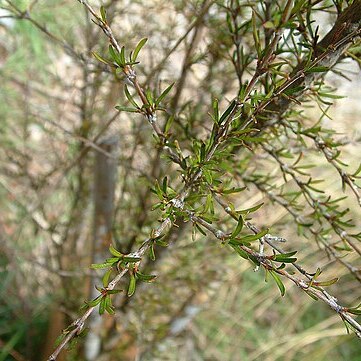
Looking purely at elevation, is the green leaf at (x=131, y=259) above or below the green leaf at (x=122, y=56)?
Answer: below

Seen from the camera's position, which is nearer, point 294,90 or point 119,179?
point 294,90

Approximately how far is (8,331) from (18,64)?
54 cm

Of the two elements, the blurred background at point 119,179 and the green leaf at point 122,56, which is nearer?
the green leaf at point 122,56

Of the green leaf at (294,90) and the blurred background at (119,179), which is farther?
the blurred background at (119,179)

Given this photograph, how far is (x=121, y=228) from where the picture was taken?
609mm

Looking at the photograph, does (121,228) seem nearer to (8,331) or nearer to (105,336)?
(105,336)

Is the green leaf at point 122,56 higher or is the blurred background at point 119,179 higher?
the blurred background at point 119,179

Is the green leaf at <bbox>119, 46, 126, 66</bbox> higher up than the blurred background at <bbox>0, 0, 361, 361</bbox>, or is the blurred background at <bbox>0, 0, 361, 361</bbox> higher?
the blurred background at <bbox>0, 0, 361, 361</bbox>

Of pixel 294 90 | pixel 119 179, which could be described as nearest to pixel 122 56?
pixel 294 90

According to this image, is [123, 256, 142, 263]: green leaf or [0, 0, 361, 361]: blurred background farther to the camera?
[0, 0, 361, 361]: blurred background

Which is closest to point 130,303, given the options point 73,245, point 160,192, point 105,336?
point 105,336

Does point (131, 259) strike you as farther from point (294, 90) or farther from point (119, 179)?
point (119, 179)

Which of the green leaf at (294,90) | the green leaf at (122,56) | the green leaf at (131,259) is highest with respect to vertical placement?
the green leaf at (294,90)

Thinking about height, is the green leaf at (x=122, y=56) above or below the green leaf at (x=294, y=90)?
below
